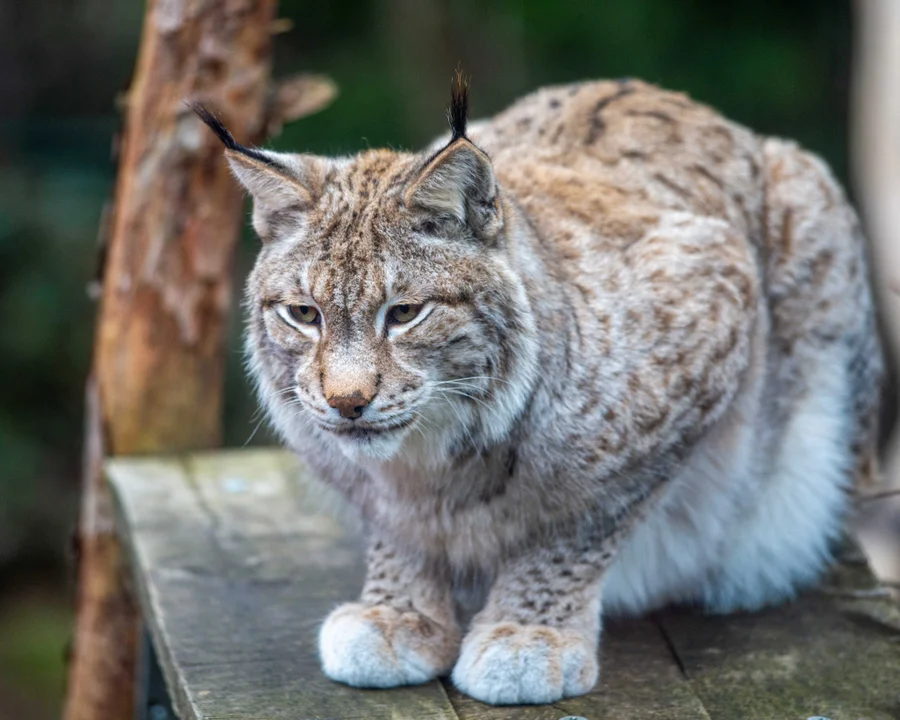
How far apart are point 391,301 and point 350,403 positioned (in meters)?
0.25

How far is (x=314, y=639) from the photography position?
356cm

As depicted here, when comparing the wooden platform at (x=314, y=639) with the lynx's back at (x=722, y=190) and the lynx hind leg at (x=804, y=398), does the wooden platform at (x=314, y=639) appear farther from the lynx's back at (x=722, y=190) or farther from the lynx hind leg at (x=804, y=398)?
the lynx's back at (x=722, y=190)

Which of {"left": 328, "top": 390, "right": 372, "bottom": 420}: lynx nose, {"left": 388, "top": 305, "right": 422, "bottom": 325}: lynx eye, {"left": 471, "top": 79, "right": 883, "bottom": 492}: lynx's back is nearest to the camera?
{"left": 328, "top": 390, "right": 372, "bottom": 420}: lynx nose

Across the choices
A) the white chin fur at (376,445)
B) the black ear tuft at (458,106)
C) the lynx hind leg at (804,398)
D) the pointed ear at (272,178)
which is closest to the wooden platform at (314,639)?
the lynx hind leg at (804,398)

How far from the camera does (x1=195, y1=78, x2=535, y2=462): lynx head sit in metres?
2.95

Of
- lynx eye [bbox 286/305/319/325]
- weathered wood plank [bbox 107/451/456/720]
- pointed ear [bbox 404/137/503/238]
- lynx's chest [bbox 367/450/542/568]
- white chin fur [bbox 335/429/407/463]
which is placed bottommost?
weathered wood plank [bbox 107/451/456/720]

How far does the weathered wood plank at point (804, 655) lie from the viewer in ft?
10.7

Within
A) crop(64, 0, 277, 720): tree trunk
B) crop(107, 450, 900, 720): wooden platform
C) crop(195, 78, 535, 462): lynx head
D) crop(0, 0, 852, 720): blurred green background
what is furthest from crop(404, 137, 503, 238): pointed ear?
crop(0, 0, 852, 720): blurred green background

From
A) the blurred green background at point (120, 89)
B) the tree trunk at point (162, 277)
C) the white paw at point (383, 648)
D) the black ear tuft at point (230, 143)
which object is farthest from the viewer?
the blurred green background at point (120, 89)

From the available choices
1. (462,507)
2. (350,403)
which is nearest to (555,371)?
(462,507)

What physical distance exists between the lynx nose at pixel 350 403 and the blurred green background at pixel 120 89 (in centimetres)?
567

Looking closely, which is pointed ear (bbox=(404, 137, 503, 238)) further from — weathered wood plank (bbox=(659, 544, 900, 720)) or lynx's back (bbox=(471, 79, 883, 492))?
weathered wood plank (bbox=(659, 544, 900, 720))

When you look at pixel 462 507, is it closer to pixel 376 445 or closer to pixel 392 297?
pixel 376 445

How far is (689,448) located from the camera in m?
3.56
